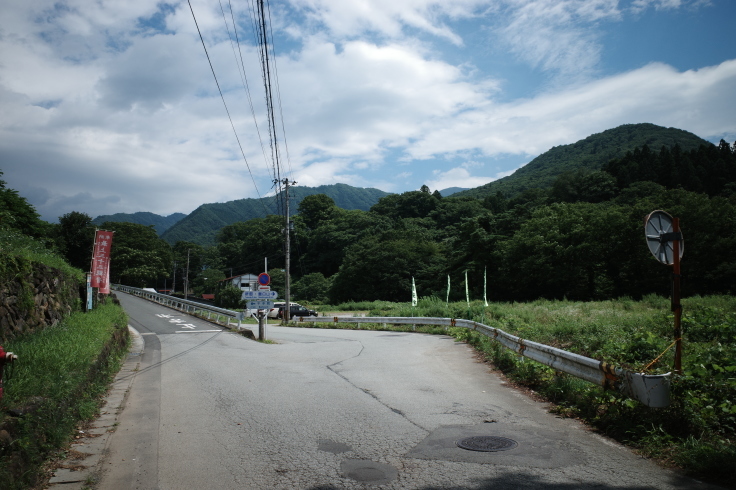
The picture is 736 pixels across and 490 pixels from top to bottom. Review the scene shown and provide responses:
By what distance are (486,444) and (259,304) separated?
49.2 ft

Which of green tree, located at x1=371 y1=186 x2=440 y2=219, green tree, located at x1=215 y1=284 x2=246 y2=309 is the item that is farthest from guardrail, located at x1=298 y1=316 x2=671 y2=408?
green tree, located at x1=371 y1=186 x2=440 y2=219

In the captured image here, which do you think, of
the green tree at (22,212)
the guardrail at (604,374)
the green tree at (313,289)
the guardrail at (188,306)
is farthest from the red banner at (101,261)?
the green tree at (313,289)

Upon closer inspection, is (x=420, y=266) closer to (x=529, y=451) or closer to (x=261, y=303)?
(x=261, y=303)

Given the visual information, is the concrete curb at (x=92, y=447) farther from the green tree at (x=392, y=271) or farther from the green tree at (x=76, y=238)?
the green tree at (x=76, y=238)

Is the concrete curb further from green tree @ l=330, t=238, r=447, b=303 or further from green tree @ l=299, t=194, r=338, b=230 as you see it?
green tree @ l=299, t=194, r=338, b=230

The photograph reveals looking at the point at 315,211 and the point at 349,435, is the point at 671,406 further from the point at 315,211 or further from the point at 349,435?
the point at 315,211

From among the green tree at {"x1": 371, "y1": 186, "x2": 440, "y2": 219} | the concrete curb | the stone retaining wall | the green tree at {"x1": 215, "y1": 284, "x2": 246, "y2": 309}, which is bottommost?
the green tree at {"x1": 215, "y1": 284, "x2": 246, "y2": 309}

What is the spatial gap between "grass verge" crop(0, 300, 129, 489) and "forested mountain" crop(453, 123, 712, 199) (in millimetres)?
95813

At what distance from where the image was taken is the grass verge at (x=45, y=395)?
411cm

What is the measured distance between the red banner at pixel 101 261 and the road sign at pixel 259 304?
657cm

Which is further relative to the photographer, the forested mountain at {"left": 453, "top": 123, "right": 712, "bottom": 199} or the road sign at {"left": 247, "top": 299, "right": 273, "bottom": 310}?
the forested mountain at {"left": 453, "top": 123, "right": 712, "bottom": 199}

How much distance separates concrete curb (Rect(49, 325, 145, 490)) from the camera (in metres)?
4.35

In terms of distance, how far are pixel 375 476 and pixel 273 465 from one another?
40.2 inches

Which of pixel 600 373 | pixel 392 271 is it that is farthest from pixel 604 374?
pixel 392 271
